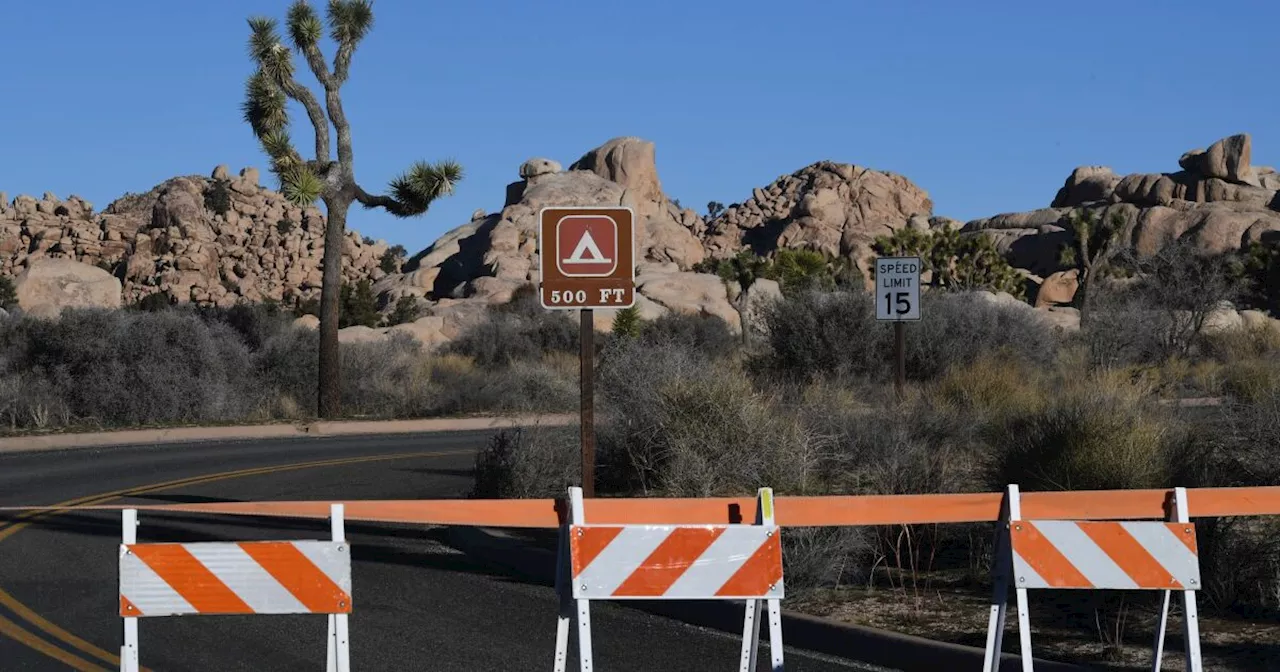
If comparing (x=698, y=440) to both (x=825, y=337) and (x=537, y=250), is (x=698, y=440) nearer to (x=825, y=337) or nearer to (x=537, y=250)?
(x=825, y=337)

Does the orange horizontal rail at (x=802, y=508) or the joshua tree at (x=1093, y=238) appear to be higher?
the joshua tree at (x=1093, y=238)

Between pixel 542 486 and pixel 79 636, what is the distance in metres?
5.72

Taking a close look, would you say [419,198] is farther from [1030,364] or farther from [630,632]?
[630,632]

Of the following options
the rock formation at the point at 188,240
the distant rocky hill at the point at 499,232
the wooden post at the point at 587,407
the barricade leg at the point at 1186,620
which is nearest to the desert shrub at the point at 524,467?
the wooden post at the point at 587,407

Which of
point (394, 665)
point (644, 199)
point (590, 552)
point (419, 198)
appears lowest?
point (394, 665)

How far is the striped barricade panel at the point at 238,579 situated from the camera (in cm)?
560

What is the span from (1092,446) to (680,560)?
6.33 meters

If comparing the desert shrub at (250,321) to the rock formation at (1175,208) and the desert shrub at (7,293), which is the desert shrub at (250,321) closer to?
the desert shrub at (7,293)

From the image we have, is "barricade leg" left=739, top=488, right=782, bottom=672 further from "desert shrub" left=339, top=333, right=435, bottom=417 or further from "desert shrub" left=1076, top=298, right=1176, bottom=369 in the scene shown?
"desert shrub" left=1076, top=298, right=1176, bottom=369

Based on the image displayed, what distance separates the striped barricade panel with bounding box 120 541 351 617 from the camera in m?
5.60

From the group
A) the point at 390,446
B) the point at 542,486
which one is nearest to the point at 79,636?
the point at 542,486

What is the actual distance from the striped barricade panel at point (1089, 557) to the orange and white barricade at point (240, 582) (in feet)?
8.95

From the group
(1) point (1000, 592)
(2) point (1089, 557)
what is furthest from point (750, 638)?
(2) point (1089, 557)

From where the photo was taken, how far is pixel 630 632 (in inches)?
353
